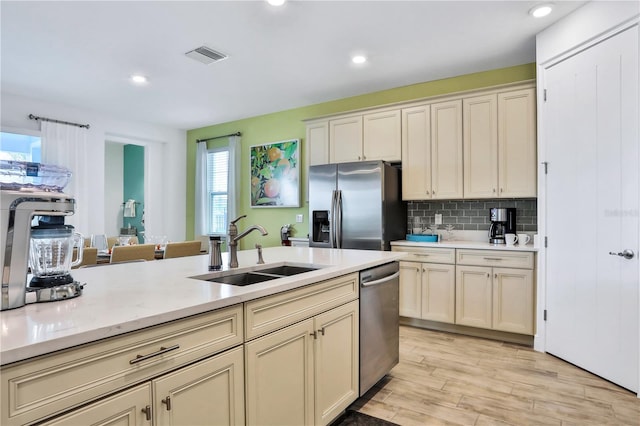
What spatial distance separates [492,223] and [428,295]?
1.04 meters

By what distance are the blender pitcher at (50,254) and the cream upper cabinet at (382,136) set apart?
11.3 ft

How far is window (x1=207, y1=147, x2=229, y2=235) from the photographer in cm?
618

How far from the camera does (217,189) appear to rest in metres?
6.27

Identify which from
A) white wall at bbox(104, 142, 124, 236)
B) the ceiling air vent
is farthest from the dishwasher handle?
white wall at bbox(104, 142, 124, 236)

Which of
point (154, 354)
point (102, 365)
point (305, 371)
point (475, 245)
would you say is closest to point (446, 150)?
point (475, 245)

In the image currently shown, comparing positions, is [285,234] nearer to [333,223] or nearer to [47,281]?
[333,223]

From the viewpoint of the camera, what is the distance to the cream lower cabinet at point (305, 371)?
1.46m

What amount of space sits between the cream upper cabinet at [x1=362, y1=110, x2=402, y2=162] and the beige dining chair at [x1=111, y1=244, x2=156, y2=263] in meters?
2.61

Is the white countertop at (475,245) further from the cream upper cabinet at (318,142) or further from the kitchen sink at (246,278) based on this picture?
the kitchen sink at (246,278)

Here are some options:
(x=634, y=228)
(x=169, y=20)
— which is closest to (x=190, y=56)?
(x=169, y=20)

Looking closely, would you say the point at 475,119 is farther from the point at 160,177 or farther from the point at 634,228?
the point at 160,177

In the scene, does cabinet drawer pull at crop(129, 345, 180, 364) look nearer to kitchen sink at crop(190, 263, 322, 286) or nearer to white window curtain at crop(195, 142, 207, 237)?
kitchen sink at crop(190, 263, 322, 286)

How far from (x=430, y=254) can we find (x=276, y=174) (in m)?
2.74

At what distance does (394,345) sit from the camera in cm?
262
